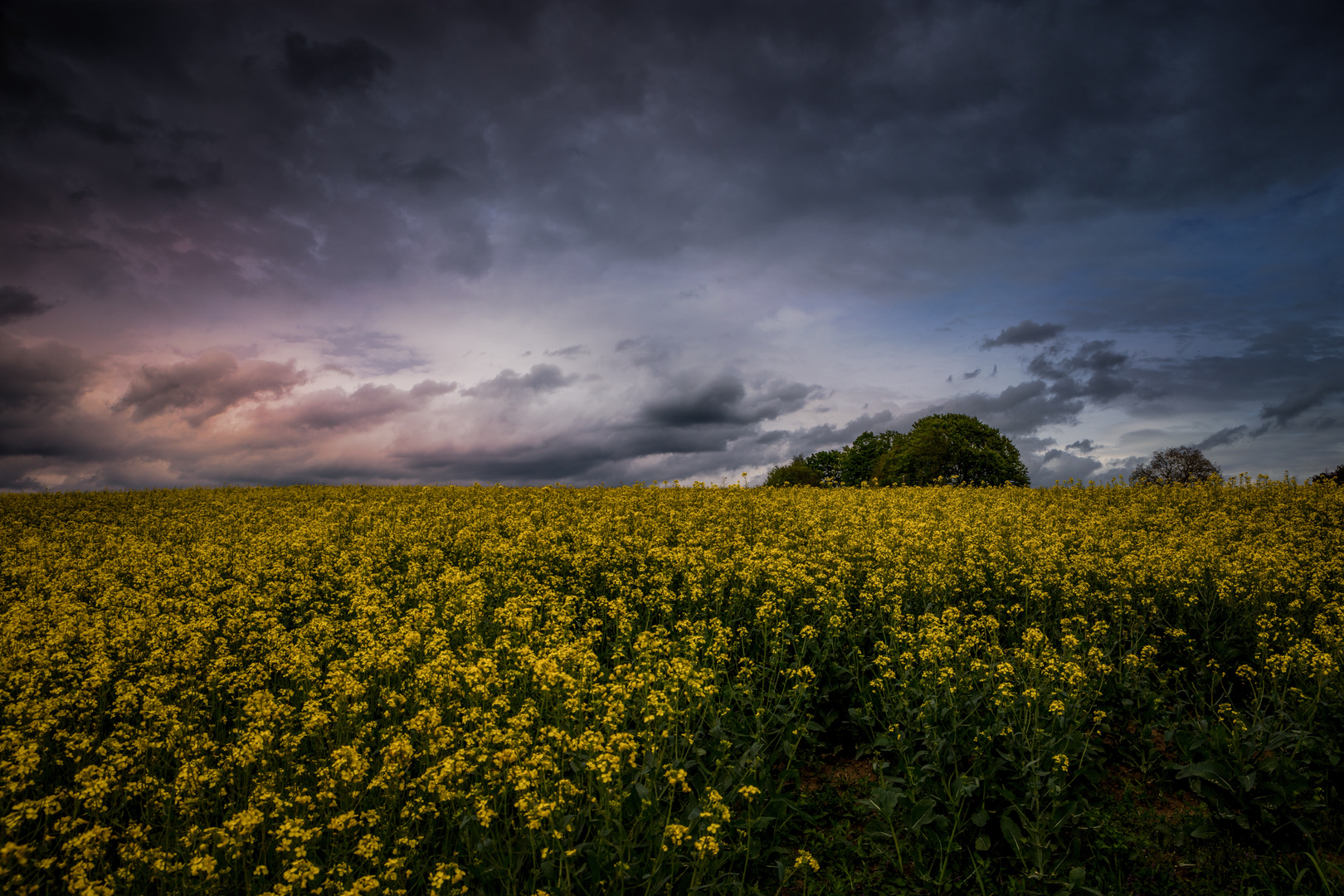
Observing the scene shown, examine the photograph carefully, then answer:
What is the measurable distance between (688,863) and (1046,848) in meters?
3.13

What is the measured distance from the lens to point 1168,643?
8.23m

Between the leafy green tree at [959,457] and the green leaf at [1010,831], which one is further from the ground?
the leafy green tree at [959,457]

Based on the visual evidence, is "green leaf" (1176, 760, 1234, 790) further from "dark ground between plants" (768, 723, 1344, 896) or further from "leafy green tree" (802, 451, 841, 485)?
"leafy green tree" (802, 451, 841, 485)

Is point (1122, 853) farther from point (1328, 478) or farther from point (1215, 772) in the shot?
point (1328, 478)

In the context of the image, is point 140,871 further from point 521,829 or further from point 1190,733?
point 1190,733

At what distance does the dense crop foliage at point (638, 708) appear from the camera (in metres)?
→ 4.54

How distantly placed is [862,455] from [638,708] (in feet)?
221

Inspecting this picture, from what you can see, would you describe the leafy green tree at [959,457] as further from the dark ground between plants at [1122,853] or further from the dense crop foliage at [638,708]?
the dark ground between plants at [1122,853]

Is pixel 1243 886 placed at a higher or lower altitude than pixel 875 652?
lower

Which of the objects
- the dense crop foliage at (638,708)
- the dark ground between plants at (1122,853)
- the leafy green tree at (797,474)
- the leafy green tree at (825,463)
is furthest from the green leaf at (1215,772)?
the leafy green tree at (825,463)

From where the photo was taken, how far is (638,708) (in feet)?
19.2

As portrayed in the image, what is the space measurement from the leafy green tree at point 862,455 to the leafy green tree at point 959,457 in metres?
17.2

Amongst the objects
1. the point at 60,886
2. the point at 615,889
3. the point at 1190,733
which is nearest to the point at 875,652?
the point at 1190,733

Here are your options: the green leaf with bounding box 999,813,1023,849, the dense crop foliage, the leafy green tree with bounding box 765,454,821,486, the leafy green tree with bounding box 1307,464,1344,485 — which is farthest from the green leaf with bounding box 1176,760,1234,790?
the leafy green tree with bounding box 765,454,821,486
